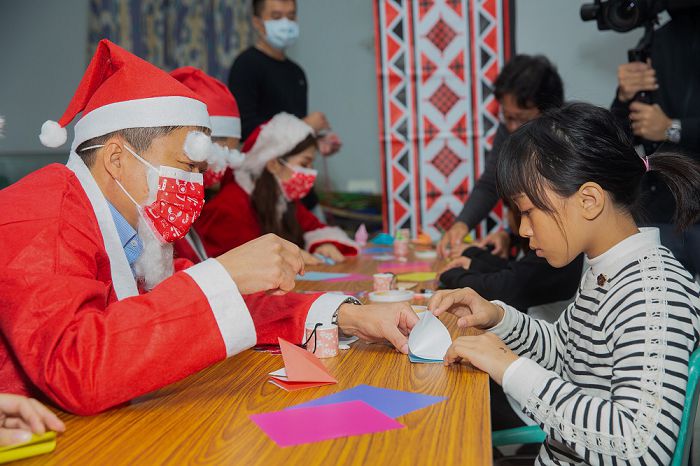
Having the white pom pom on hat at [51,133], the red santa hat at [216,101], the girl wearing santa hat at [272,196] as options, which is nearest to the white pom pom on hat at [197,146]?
the white pom pom on hat at [51,133]

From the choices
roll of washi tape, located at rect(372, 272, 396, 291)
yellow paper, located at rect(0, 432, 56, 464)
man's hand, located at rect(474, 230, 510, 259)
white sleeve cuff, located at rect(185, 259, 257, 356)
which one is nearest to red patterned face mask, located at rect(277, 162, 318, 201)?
man's hand, located at rect(474, 230, 510, 259)

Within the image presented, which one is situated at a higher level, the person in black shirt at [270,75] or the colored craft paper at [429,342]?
the person in black shirt at [270,75]

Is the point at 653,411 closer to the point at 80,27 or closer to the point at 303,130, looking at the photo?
the point at 303,130

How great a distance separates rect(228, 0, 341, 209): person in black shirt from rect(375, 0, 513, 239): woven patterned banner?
1047 millimetres

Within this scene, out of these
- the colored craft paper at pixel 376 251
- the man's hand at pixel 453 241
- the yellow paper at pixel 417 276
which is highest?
the yellow paper at pixel 417 276

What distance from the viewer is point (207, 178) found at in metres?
3.04

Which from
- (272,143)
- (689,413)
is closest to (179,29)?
(272,143)

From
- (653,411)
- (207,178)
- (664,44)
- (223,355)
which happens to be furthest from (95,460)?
(664,44)

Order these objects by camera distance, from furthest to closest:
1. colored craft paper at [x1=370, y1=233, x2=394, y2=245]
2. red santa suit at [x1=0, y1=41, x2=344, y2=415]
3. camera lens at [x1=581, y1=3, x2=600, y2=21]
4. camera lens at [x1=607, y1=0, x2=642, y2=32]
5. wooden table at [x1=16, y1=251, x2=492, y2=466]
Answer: colored craft paper at [x1=370, y1=233, x2=394, y2=245] < camera lens at [x1=581, y1=3, x2=600, y2=21] < camera lens at [x1=607, y1=0, x2=642, y2=32] < red santa suit at [x1=0, y1=41, x2=344, y2=415] < wooden table at [x1=16, y1=251, x2=492, y2=466]

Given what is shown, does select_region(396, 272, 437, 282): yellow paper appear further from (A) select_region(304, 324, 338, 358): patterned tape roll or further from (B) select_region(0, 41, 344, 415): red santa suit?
(B) select_region(0, 41, 344, 415): red santa suit

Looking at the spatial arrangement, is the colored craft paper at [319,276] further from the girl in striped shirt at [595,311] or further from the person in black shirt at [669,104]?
the person in black shirt at [669,104]

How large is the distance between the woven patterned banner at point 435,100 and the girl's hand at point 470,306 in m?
3.38

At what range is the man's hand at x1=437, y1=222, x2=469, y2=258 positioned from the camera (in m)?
3.23

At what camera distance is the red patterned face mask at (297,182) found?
347cm
